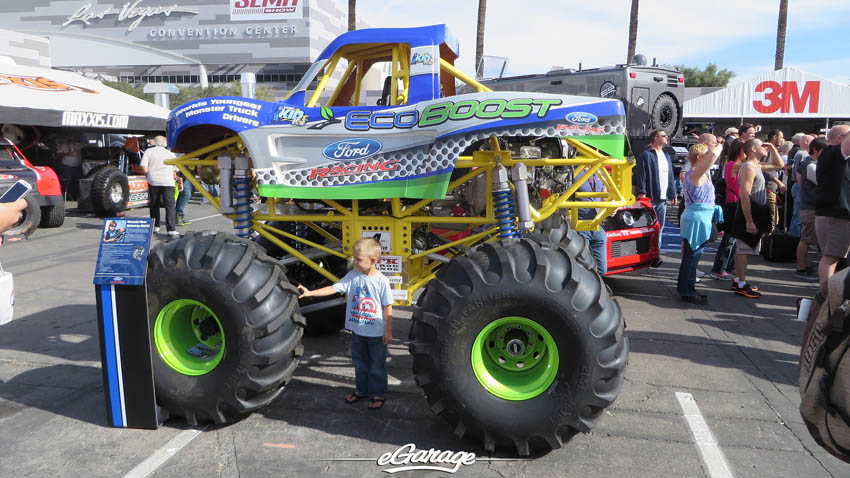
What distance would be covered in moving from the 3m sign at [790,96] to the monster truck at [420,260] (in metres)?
21.4

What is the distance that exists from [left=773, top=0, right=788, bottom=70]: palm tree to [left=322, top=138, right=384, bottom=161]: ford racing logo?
29.1 m

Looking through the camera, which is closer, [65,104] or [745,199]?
[745,199]

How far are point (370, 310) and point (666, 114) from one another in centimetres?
1090

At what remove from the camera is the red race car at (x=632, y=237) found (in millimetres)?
7047

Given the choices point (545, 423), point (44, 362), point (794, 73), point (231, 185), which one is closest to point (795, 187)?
point (545, 423)

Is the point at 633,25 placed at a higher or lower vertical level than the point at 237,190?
higher

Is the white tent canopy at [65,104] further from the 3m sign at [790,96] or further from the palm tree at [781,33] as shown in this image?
the palm tree at [781,33]

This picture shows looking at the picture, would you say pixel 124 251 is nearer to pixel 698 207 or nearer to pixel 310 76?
pixel 310 76

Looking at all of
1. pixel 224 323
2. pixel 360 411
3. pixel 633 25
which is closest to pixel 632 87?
pixel 360 411

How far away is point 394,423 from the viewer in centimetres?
388

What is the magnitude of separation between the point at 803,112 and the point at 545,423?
77.1 ft

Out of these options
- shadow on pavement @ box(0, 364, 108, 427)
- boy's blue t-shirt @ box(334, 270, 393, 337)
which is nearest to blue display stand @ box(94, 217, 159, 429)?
shadow on pavement @ box(0, 364, 108, 427)

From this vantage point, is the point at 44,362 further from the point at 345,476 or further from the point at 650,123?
the point at 650,123

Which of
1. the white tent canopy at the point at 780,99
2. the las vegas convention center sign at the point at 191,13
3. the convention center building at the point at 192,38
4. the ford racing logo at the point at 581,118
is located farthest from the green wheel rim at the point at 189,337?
the las vegas convention center sign at the point at 191,13
